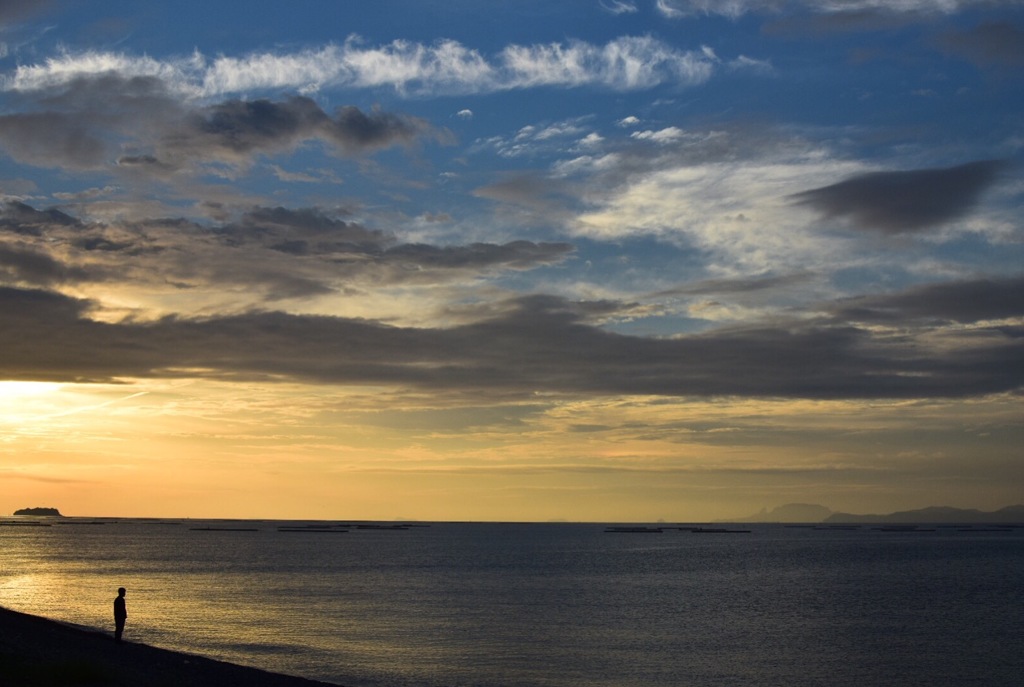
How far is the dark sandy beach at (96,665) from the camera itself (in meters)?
31.8

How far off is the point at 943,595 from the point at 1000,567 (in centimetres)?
5926

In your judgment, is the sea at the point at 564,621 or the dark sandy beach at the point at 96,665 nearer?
the dark sandy beach at the point at 96,665

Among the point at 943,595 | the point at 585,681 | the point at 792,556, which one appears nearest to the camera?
the point at 585,681

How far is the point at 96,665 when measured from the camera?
A: 34031 mm

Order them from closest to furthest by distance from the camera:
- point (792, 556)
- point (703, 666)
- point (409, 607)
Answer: point (703, 666) < point (409, 607) < point (792, 556)

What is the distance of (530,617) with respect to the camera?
70.4m

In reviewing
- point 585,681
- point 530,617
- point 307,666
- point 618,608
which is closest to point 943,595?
point 618,608

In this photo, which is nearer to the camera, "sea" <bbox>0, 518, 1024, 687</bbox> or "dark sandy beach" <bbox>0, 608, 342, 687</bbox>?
"dark sandy beach" <bbox>0, 608, 342, 687</bbox>

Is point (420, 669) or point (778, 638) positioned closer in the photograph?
point (420, 669)

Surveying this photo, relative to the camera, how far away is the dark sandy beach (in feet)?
104

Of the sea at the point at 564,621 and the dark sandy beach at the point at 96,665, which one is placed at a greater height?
the dark sandy beach at the point at 96,665

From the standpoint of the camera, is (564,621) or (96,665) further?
(564,621)

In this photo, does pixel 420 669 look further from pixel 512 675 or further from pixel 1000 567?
pixel 1000 567

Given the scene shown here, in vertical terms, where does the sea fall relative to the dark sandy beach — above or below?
below
